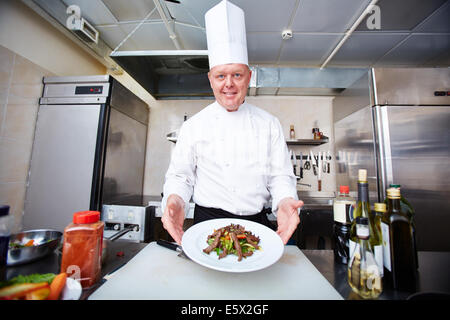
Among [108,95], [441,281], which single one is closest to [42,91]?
[108,95]

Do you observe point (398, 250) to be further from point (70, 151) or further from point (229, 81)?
point (70, 151)

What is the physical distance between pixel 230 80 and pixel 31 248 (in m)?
1.06

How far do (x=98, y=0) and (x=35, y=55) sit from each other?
0.76 meters

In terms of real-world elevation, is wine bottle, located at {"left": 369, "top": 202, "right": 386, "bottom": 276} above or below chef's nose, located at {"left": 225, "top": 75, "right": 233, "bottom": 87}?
below

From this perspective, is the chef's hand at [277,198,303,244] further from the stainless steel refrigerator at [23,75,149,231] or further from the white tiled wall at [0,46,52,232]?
the white tiled wall at [0,46,52,232]

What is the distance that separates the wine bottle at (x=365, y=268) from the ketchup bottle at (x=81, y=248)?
0.73 m

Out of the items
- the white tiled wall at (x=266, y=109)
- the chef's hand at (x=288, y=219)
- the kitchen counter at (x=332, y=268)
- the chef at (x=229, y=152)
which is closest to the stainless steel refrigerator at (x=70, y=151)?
the white tiled wall at (x=266, y=109)

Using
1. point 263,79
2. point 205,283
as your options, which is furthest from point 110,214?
point 263,79

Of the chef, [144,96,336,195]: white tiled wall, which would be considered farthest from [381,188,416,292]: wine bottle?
[144,96,336,195]: white tiled wall

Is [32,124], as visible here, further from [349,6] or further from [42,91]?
[349,6]

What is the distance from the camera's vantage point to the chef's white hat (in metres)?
1.05

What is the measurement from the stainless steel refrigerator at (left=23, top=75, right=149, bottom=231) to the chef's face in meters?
1.28
